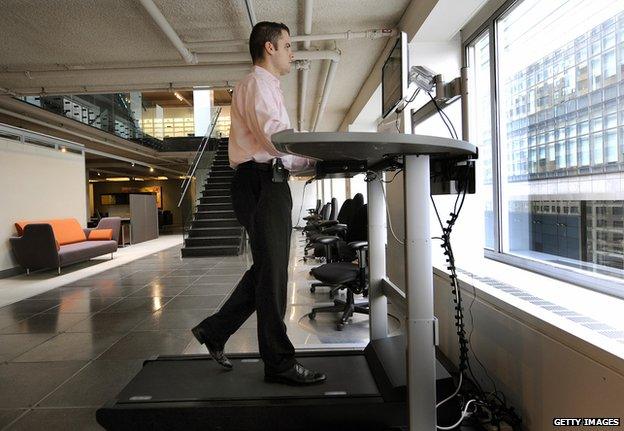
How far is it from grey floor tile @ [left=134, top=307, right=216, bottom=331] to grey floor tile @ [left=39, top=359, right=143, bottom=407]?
0.70 m

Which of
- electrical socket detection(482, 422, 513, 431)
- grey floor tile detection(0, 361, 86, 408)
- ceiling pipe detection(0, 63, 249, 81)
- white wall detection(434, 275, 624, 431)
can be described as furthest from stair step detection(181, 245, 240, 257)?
electrical socket detection(482, 422, 513, 431)

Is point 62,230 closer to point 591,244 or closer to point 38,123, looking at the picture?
point 38,123

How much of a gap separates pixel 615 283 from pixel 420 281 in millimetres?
1031

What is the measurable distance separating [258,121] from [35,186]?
716 centimetres

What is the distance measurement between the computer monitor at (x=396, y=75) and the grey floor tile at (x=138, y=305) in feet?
10.3

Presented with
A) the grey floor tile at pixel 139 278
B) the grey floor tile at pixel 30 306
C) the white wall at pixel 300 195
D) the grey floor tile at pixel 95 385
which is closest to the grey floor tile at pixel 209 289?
the grey floor tile at pixel 139 278

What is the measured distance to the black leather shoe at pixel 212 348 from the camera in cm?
184

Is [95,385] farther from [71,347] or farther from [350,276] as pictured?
[350,276]

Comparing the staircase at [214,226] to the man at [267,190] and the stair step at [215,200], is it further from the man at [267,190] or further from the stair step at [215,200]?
the man at [267,190]

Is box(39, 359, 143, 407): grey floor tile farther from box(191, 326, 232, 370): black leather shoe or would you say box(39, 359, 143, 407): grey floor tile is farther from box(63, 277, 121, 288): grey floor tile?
box(63, 277, 121, 288): grey floor tile

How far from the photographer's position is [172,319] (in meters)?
3.41

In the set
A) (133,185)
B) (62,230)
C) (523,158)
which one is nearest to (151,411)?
(523,158)

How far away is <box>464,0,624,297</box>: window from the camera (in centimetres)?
170

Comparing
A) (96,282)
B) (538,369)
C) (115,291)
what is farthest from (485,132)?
(96,282)
